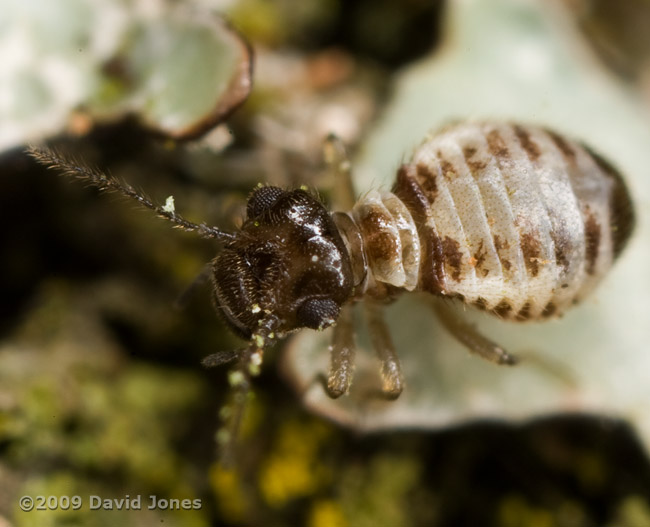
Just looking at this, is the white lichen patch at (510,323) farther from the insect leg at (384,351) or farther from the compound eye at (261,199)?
the compound eye at (261,199)

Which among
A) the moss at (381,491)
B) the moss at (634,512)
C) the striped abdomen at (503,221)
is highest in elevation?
the striped abdomen at (503,221)

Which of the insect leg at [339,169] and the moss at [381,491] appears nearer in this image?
the moss at [381,491]

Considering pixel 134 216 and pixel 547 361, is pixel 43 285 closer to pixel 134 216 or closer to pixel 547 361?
pixel 134 216

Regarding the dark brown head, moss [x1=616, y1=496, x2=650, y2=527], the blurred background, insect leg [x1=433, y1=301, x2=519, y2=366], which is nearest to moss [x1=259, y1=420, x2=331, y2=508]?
the blurred background

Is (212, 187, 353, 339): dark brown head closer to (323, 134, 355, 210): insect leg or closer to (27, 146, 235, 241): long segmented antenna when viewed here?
(27, 146, 235, 241): long segmented antenna

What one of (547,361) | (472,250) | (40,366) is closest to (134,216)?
(40,366)

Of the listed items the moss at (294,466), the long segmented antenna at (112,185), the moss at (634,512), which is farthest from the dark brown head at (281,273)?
the moss at (634,512)

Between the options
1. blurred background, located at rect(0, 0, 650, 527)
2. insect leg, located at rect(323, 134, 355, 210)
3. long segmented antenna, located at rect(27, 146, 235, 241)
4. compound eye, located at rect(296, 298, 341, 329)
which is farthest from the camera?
insect leg, located at rect(323, 134, 355, 210)
